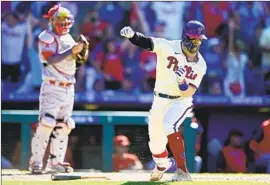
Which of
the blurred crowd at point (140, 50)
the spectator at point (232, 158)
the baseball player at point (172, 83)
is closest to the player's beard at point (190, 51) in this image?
the baseball player at point (172, 83)

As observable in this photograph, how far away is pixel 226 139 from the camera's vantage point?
1324 cm

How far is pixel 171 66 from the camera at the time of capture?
297 inches

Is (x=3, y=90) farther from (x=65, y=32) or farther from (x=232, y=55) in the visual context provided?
(x=65, y=32)

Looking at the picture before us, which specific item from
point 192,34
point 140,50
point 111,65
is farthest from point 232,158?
point 192,34

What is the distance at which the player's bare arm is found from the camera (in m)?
7.20

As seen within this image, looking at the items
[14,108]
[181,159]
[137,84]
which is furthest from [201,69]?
[14,108]

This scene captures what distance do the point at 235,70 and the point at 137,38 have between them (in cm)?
736

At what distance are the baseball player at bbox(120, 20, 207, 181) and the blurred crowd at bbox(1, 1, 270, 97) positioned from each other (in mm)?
6780

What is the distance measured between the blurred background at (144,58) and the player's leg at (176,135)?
659cm

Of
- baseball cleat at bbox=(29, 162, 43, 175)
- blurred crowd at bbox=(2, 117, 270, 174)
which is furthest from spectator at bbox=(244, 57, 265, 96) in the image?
baseball cleat at bbox=(29, 162, 43, 175)

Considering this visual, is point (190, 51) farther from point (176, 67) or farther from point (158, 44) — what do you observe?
point (158, 44)

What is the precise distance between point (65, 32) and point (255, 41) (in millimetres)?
6601

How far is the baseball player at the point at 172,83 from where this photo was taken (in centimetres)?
748

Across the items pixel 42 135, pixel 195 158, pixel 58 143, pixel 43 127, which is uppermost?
pixel 43 127
